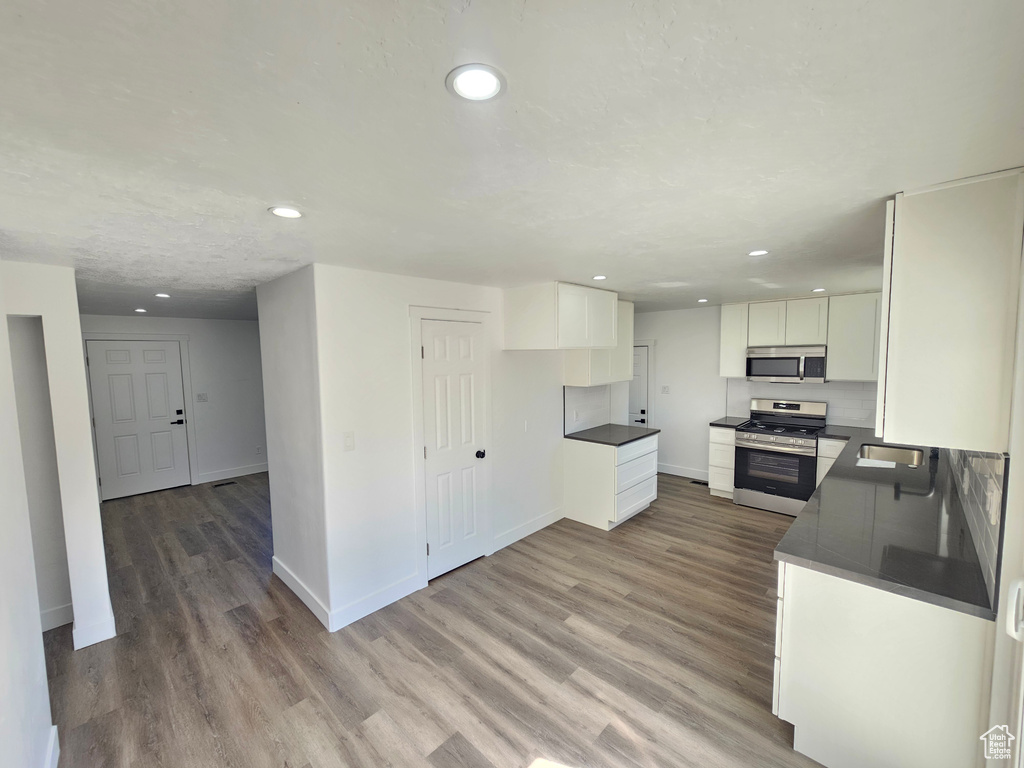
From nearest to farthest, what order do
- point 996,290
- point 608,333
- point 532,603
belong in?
point 996,290
point 532,603
point 608,333

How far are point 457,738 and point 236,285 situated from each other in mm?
3262

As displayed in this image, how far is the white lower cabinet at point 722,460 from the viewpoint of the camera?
4875mm

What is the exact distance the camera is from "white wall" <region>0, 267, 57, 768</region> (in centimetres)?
137

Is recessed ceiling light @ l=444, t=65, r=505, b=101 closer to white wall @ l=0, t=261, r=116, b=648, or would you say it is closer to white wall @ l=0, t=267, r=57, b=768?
white wall @ l=0, t=267, r=57, b=768

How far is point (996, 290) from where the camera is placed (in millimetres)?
1352

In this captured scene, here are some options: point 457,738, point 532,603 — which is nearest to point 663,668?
point 532,603

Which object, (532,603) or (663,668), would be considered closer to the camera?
(663,668)

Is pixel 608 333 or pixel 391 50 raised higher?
pixel 391 50

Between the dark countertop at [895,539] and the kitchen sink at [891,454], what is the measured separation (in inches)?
26.1

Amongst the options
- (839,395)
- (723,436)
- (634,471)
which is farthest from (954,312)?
(839,395)

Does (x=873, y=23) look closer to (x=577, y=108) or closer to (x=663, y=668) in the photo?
(x=577, y=108)

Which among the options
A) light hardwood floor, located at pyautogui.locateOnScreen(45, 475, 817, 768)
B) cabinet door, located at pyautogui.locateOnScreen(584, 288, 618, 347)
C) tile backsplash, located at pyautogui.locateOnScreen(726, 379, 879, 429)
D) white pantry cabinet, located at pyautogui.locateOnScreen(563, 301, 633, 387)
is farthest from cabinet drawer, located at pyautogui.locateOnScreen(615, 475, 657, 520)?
tile backsplash, located at pyautogui.locateOnScreen(726, 379, 879, 429)

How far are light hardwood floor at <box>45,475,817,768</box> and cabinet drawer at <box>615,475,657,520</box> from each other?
1.50ft

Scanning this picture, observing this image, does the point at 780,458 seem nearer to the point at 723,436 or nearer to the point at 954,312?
the point at 723,436
